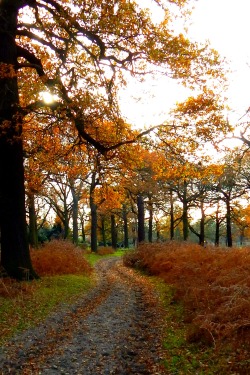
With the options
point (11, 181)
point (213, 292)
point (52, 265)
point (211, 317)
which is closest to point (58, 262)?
point (52, 265)

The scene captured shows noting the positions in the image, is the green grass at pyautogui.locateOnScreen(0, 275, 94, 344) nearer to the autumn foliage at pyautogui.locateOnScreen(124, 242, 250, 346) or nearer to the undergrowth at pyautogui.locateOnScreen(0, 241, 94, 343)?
the undergrowth at pyautogui.locateOnScreen(0, 241, 94, 343)

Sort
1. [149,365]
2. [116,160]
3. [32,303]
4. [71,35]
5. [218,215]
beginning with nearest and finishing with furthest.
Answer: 1. [149,365]
2. [32,303]
3. [71,35]
4. [116,160]
5. [218,215]

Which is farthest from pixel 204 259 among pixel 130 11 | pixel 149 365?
pixel 130 11

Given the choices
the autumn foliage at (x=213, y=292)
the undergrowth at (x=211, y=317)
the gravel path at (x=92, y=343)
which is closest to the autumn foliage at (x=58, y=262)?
the autumn foliage at (x=213, y=292)

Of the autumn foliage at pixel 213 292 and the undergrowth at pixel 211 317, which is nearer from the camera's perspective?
the undergrowth at pixel 211 317

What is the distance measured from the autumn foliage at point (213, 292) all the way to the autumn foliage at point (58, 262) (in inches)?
151

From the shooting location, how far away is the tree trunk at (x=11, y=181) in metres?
12.3

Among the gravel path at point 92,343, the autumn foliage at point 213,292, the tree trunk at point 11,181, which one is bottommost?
the gravel path at point 92,343

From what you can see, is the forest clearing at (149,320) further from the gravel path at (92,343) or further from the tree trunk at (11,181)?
the tree trunk at (11,181)

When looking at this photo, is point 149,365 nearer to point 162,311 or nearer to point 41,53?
point 162,311

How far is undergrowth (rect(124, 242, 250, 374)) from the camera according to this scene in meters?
6.09

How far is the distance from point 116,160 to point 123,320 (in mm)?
6573

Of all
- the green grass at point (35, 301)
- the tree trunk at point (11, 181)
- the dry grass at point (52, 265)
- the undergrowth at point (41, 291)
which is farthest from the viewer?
the tree trunk at point (11, 181)

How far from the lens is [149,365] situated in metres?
6.31
